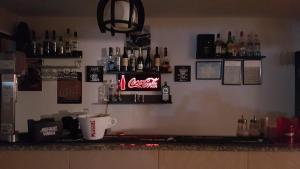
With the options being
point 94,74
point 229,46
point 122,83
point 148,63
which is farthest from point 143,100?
point 229,46

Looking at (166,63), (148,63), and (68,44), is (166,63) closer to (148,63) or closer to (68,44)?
(148,63)

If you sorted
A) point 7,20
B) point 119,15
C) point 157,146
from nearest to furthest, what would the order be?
point 119,15 < point 157,146 < point 7,20

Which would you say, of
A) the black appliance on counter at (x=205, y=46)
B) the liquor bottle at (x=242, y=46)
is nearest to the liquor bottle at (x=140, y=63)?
the black appliance on counter at (x=205, y=46)

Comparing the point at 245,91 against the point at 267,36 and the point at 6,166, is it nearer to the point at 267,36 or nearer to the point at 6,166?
the point at 267,36

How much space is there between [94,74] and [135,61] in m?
0.53

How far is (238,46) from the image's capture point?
3676 mm

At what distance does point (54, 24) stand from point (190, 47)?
170cm

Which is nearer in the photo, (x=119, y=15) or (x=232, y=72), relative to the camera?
(x=119, y=15)

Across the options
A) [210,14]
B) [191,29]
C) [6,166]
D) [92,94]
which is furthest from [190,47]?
[6,166]

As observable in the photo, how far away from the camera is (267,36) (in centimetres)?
373

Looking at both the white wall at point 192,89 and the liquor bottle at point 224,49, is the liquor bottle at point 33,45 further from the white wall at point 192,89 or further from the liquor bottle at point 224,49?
the liquor bottle at point 224,49

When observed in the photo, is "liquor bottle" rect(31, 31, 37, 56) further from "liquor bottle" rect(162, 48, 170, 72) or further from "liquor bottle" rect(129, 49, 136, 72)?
"liquor bottle" rect(162, 48, 170, 72)

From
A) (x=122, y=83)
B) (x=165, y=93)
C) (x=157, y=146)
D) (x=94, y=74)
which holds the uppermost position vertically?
(x=94, y=74)

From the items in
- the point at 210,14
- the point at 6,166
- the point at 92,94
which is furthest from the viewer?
the point at 92,94
